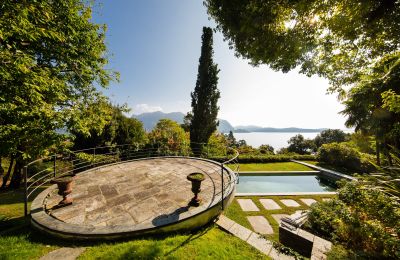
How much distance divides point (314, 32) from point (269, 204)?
6.04 metres

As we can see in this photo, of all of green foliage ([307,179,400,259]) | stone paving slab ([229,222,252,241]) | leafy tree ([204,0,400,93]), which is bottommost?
stone paving slab ([229,222,252,241])

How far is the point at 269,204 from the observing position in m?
6.88

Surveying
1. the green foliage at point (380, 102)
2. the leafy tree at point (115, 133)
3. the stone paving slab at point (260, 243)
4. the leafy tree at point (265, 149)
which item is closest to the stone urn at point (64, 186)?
the stone paving slab at point (260, 243)

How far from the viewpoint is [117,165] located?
9602 mm

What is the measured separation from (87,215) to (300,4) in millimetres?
7208

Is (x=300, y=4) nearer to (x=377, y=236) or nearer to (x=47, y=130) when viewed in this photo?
(x=377, y=236)

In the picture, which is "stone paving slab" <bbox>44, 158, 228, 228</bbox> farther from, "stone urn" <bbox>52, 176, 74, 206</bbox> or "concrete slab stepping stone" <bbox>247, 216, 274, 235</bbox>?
"concrete slab stepping stone" <bbox>247, 216, 274, 235</bbox>

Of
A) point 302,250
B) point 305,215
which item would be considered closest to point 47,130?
point 302,250

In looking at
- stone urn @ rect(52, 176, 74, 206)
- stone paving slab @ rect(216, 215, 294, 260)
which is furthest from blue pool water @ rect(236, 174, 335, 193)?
stone urn @ rect(52, 176, 74, 206)

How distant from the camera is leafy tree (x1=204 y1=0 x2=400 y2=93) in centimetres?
418

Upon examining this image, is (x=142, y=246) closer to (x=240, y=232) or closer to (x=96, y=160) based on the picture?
(x=240, y=232)

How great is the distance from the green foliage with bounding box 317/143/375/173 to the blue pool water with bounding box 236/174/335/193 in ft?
16.3

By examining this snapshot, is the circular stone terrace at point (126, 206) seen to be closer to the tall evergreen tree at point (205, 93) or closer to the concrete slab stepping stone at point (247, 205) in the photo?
the concrete slab stepping stone at point (247, 205)

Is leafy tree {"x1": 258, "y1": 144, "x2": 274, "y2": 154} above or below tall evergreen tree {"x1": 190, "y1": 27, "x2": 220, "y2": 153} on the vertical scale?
below
